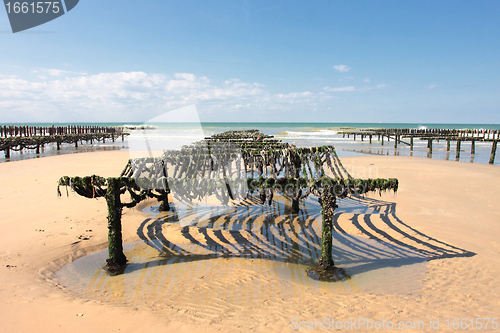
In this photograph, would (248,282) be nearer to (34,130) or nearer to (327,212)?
(327,212)

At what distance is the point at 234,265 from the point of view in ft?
15.1

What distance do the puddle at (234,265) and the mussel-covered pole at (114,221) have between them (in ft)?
0.82

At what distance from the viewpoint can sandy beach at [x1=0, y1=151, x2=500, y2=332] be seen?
10.4ft

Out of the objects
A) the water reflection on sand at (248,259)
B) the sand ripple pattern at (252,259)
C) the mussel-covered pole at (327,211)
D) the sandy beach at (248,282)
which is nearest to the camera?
the sandy beach at (248,282)

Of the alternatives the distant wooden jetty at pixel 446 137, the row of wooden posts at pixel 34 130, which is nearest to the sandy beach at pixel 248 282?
the distant wooden jetty at pixel 446 137

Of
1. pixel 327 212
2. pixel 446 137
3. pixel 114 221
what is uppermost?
pixel 446 137

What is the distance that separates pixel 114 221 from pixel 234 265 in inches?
88.8

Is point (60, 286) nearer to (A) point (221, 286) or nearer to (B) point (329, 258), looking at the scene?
(A) point (221, 286)

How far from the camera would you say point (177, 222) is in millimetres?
6605

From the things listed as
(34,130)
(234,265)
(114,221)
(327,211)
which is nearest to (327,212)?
(327,211)

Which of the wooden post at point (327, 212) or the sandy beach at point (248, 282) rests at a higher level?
the wooden post at point (327, 212)

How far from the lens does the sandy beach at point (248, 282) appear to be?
10.4ft

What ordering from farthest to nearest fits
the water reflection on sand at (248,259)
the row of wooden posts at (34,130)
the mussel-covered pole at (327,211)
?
the row of wooden posts at (34,130) → the mussel-covered pole at (327,211) → the water reflection on sand at (248,259)

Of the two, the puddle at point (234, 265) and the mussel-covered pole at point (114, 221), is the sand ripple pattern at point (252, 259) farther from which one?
the mussel-covered pole at point (114, 221)
